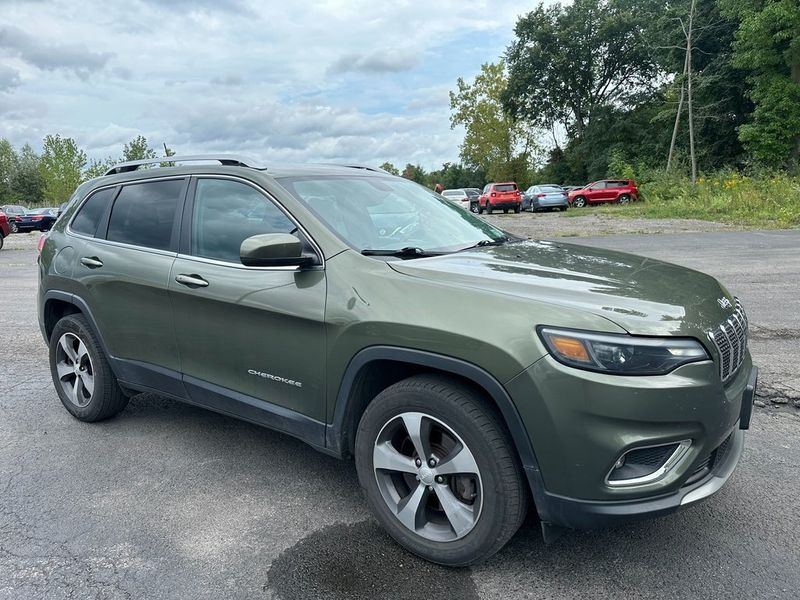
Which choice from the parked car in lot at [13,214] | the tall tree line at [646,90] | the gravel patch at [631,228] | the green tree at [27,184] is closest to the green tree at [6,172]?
the green tree at [27,184]

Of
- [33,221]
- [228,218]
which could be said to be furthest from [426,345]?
[33,221]

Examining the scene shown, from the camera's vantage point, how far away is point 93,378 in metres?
4.09

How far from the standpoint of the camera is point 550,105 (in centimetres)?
5191

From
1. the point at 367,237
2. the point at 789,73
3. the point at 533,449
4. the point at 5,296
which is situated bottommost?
the point at 5,296

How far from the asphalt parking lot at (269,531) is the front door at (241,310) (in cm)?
54

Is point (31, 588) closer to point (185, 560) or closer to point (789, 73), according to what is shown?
point (185, 560)

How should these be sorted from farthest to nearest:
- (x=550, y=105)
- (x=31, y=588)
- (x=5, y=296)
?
(x=550, y=105)
(x=5, y=296)
(x=31, y=588)

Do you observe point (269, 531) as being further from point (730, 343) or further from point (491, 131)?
point (491, 131)

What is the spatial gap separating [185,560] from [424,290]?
1.57 metres

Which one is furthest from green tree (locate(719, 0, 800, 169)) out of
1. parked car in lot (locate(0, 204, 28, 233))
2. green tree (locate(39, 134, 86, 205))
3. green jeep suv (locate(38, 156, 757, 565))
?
green tree (locate(39, 134, 86, 205))

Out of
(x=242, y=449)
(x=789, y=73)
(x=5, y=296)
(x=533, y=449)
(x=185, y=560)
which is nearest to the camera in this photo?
(x=533, y=449)

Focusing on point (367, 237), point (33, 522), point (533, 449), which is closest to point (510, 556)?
point (533, 449)

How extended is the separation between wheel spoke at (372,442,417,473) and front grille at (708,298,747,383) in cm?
129

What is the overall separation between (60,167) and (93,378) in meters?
65.0
